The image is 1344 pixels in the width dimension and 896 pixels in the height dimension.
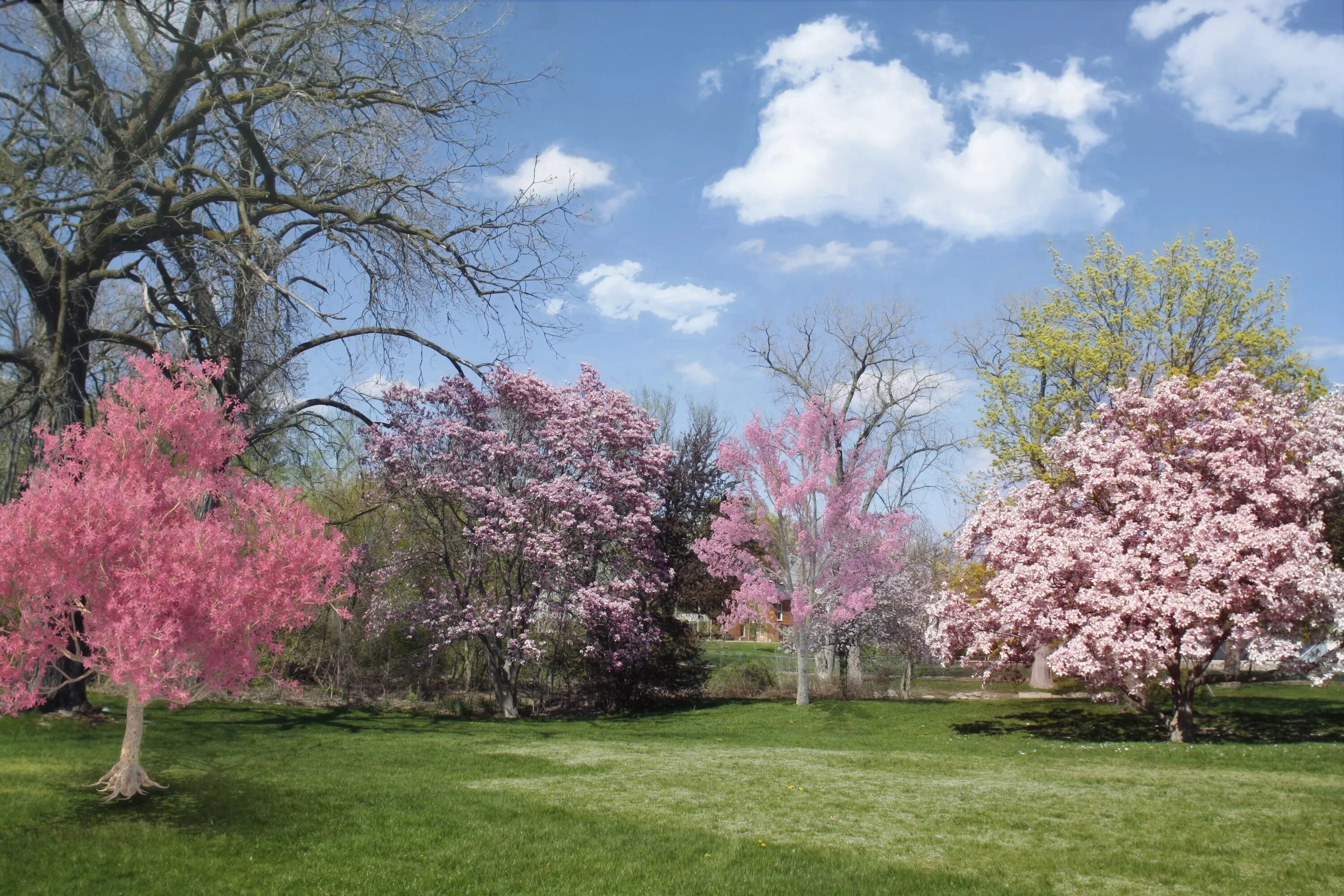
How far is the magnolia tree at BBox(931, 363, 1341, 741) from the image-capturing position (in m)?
12.7

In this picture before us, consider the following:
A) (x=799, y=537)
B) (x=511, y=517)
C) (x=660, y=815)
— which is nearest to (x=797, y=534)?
(x=799, y=537)

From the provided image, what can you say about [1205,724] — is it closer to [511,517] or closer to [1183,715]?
[1183,715]

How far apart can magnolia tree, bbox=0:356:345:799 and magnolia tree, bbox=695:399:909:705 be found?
49.5ft

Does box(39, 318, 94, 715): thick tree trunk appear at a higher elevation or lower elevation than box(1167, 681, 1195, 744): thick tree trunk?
higher

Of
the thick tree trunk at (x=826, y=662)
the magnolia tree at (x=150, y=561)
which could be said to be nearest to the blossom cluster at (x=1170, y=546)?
the magnolia tree at (x=150, y=561)

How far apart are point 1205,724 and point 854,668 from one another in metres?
14.2

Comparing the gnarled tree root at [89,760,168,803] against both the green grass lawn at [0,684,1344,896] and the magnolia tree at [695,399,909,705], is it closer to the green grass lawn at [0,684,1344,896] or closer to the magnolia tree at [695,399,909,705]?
the green grass lawn at [0,684,1344,896]

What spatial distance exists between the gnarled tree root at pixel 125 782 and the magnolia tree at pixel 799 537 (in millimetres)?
15325

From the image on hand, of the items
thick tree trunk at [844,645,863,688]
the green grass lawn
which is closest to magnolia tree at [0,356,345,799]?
the green grass lawn

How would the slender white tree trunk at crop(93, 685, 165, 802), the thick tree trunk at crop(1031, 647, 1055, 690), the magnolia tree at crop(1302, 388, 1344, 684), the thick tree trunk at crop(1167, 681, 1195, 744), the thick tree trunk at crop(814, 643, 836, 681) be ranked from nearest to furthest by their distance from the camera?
the slender white tree trunk at crop(93, 685, 165, 802) < the magnolia tree at crop(1302, 388, 1344, 684) < the thick tree trunk at crop(1167, 681, 1195, 744) < the thick tree trunk at crop(814, 643, 836, 681) < the thick tree trunk at crop(1031, 647, 1055, 690)

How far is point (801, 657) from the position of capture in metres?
22.6

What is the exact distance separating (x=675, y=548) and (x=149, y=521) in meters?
16.9

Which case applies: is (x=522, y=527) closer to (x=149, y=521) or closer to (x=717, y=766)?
(x=717, y=766)

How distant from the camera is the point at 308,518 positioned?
27.5 ft
